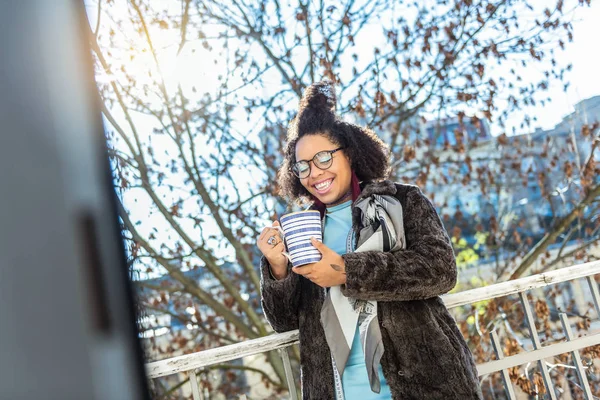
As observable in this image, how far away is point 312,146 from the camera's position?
1.69m

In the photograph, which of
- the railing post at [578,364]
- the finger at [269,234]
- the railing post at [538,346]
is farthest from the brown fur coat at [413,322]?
the railing post at [578,364]

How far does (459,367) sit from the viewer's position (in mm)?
1390

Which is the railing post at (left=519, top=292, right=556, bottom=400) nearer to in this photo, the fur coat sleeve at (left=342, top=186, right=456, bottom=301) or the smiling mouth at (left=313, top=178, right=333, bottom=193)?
the fur coat sleeve at (left=342, top=186, right=456, bottom=301)

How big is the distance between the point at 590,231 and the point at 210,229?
385cm

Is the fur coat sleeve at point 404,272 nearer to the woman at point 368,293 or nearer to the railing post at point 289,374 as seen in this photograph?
the woman at point 368,293

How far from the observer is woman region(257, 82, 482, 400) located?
1.39 metres

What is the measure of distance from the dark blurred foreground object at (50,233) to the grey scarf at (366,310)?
1177 millimetres

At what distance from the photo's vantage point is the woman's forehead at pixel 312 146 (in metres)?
1.68

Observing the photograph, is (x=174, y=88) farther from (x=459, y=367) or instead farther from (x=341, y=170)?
(x=459, y=367)

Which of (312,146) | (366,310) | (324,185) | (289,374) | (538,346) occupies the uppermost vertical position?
(312,146)

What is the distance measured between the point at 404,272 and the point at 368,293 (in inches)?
4.1

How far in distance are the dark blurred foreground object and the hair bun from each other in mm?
1493

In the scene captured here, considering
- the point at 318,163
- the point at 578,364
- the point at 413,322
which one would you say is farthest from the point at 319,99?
the point at 578,364

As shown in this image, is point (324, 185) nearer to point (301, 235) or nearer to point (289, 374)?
point (301, 235)
